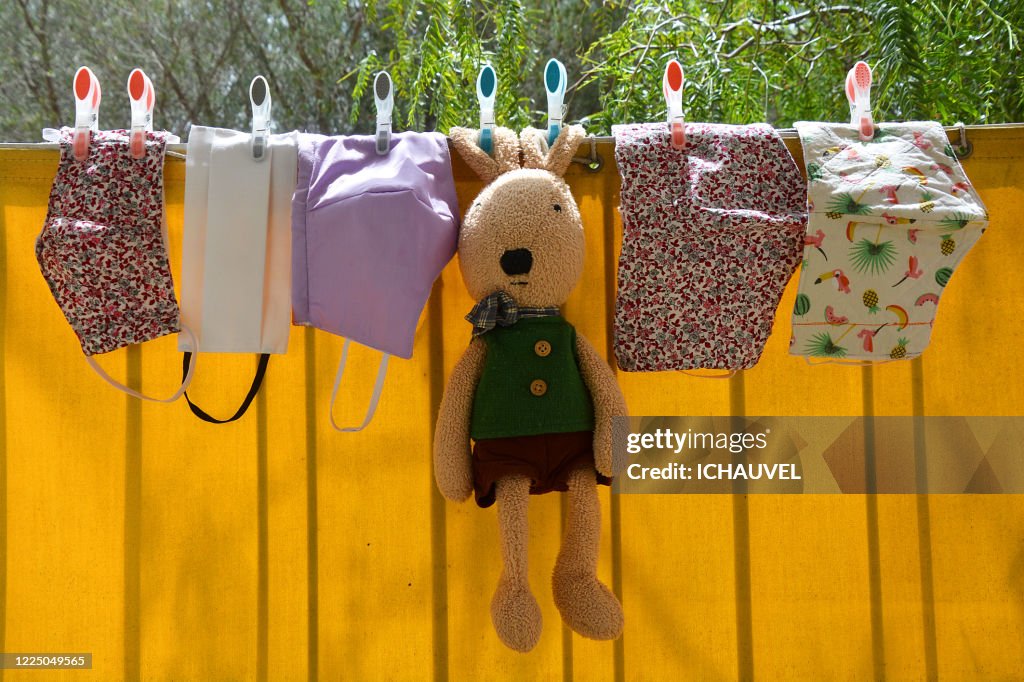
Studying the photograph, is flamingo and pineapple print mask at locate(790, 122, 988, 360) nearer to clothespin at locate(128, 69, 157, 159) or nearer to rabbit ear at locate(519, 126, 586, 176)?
rabbit ear at locate(519, 126, 586, 176)

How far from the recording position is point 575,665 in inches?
51.9

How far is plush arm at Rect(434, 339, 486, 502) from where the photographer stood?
117cm

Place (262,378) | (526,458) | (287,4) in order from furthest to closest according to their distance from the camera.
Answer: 1. (287,4)
2. (262,378)
3. (526,458)

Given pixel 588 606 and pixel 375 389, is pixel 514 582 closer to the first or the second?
pixel 588 606

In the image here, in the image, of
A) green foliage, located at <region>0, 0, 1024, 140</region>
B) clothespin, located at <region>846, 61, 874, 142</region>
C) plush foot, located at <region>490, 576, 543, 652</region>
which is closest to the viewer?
plush foot, located at <region>490, 576, 543, 652</region>

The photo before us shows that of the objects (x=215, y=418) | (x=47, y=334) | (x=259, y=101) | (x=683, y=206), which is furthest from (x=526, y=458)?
(x=47, y=334)

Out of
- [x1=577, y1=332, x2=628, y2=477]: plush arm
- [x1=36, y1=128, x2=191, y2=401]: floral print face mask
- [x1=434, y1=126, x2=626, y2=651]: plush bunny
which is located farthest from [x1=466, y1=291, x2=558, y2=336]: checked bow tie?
[x1=36, y1=128, x2=191, y2=401]: floral print face mask

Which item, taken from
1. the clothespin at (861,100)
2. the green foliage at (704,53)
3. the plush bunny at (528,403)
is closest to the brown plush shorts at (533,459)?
the plush bunny at (528,403)

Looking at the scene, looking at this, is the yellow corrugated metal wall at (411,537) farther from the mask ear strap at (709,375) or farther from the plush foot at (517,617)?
the plush foot at (517,617)

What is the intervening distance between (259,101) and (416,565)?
2.55 ft

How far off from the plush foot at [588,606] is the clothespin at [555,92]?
66cm

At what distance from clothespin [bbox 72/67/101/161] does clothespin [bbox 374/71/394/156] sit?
1.40ft

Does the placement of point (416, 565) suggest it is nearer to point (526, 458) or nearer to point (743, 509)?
point (526, 458)

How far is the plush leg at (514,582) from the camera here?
1.12m
